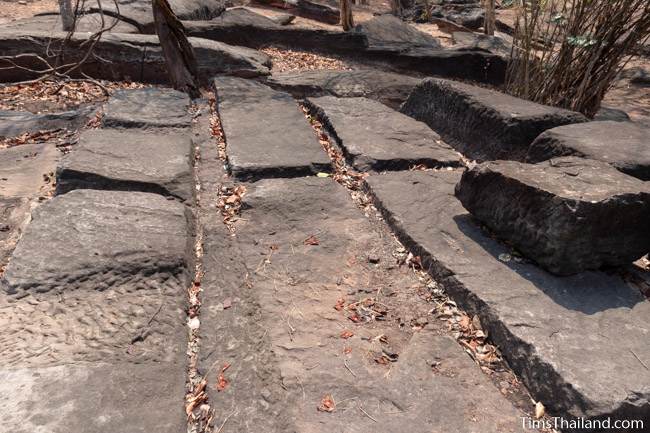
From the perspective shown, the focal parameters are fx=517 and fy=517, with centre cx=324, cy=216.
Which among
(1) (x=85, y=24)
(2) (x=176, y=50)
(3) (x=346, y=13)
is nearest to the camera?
(2) (x=176, y=50)

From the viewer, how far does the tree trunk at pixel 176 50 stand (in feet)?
12.6

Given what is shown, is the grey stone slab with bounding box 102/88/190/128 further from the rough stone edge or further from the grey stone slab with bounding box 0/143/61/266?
the rough stone edge

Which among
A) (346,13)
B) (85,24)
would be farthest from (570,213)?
(346,13)

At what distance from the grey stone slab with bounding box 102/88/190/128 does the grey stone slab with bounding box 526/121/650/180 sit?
7.15 ft

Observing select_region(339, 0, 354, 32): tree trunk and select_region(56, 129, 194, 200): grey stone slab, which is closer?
select_region(56, 129, 194, 200): grey stone slab

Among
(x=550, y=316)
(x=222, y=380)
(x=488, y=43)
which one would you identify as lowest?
(x=222, y=380)

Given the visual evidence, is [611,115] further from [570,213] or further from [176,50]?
[176,50]

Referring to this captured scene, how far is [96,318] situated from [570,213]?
64.4 inches

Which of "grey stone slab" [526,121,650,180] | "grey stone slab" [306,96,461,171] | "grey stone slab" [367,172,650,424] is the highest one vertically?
"grey stone slab" [526,121,650,180]

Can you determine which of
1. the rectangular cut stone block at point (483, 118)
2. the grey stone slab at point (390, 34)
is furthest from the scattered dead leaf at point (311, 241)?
the grey stone slab at point (390, 34)

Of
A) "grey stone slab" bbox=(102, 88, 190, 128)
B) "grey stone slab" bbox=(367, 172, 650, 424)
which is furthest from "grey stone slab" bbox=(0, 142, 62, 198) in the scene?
"grey stone slab" bbox=(367, 172, 650, 424)

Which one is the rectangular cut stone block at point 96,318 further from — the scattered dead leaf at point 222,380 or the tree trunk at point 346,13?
the tree trunk at point 346,13

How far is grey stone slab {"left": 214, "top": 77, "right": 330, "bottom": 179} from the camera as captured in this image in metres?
2.82

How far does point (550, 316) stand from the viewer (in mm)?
1724
